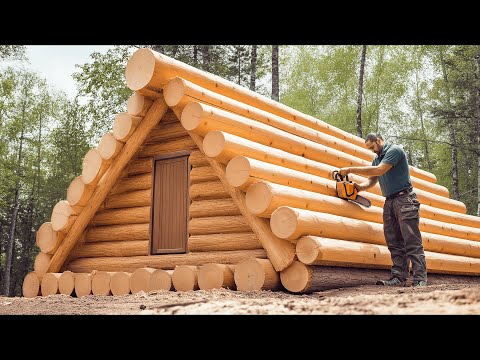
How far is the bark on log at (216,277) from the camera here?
278 inches

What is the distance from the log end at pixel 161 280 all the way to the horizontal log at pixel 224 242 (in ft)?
2.64

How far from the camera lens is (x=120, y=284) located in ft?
26.4

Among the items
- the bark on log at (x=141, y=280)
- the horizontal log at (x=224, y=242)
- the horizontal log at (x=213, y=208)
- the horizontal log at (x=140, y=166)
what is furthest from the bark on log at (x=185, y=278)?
the horizontal log at (x=140, y=166)

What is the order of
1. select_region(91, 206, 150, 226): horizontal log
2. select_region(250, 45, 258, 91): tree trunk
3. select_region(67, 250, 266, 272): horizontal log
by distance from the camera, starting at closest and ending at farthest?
1. select_region(67, 250, 266, 272): horizontal log
2. select_region(91, 206, 150, 226): horizontal log
3. select_region(250, 45, 258, 91): tree trunk

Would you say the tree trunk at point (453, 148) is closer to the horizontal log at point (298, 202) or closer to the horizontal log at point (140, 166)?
the horizontal log at point (298, 202)

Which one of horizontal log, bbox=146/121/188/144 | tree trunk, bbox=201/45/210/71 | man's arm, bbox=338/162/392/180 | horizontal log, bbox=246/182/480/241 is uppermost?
tree trunk, bbox=201/45/210/71

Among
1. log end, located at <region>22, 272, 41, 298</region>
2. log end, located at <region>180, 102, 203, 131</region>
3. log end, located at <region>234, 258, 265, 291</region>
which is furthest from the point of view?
log end, located at <region>22, 272, 41, 298</region>

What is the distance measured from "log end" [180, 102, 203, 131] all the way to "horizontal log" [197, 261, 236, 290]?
2072 mm

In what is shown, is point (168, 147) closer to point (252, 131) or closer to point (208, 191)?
point (208, 191)

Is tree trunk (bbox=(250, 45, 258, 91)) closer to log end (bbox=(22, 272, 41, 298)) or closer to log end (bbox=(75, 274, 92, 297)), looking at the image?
log end (bbox=(22, 272, 41, 298))

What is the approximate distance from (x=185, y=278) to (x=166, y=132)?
294cm

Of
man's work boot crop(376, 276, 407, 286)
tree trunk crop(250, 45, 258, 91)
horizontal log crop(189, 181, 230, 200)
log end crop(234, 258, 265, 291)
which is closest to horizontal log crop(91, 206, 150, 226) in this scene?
horizontal log crop(189, 181, 230, 200)

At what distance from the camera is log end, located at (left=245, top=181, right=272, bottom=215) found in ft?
22.6

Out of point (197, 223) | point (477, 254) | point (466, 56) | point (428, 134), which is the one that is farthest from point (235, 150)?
point (428, 134)
